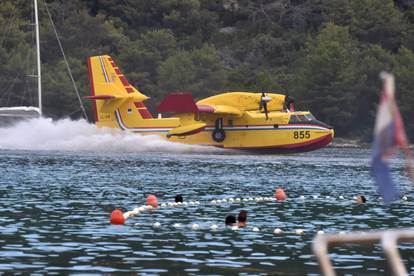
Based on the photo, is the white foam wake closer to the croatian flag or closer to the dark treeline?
the dark treeline

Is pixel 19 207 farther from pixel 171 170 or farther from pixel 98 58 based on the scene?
pixel 98 58

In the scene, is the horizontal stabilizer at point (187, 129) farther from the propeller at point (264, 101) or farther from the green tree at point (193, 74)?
the green tree at point (193, 74)

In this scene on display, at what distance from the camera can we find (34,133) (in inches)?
3063

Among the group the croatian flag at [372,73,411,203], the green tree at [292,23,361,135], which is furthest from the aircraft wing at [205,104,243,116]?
the croatian flag at [372,73,411,203]

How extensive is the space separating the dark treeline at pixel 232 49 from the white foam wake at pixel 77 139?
25.5 meters

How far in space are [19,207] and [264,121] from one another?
138 ft

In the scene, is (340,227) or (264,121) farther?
(264,121)

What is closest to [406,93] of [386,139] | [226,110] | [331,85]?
[331,85]

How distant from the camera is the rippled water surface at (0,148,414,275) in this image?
63.0 feet

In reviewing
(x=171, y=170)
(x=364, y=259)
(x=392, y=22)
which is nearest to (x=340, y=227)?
(x=364, y=259)

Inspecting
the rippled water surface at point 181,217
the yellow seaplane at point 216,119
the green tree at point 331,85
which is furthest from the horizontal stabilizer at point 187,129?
the green tree at point 331,85

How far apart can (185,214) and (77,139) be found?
48319 mm

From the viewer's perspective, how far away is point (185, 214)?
98.2 feet

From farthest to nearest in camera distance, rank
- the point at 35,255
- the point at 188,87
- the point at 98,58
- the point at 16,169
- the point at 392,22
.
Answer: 1. the point at 392,22
2. the point at 188,87
3. the point at 98,58
4. the point at 16,169
5. the point at 35,255
